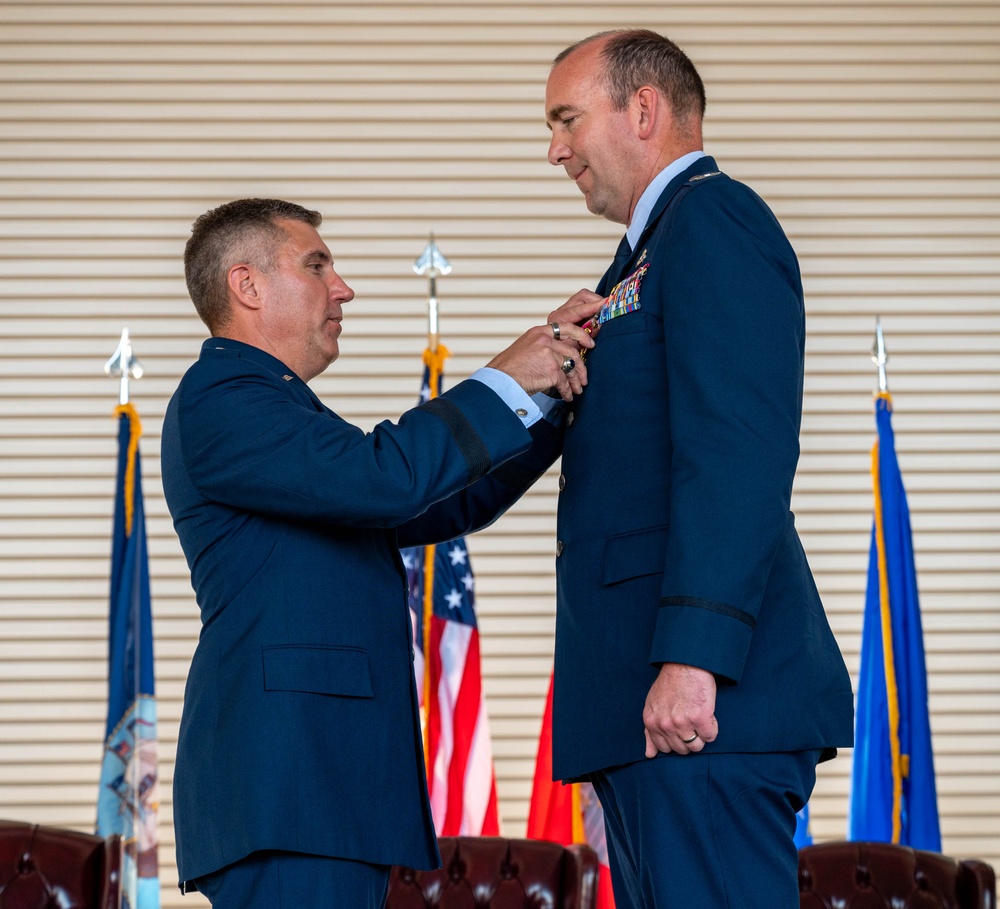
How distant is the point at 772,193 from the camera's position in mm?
4809

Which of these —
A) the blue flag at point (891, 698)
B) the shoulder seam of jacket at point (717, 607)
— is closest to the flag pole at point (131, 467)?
the blue flag at point (891, 698)

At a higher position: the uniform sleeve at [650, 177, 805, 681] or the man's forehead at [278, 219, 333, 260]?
the man's forehead at [278, 219, 333, 260]

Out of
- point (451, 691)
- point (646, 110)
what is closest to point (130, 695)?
point (451, 691)

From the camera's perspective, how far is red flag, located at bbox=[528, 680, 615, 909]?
3.74 metres

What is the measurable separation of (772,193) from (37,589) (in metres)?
3.23

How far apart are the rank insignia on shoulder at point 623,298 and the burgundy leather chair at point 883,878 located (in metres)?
2.09

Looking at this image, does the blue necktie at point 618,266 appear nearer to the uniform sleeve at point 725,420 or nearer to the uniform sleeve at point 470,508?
the uniform sleeve at point 725,420

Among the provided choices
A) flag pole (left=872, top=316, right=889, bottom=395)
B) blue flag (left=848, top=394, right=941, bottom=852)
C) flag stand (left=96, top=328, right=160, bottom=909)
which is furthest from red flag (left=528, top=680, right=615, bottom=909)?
flag pole (left=872, top=316, right=889, bottom=395)

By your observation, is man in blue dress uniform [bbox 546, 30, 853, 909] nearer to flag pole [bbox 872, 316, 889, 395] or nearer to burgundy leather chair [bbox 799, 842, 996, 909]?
burgundy leather chair [bbox 799, 842, 996, 909]

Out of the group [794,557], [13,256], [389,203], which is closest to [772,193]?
[389,203]

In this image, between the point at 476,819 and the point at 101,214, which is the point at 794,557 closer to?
the point at 476,819

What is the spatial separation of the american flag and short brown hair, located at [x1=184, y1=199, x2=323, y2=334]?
1.84 m

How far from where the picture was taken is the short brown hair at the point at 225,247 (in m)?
2.04

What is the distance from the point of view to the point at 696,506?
5.01ft
